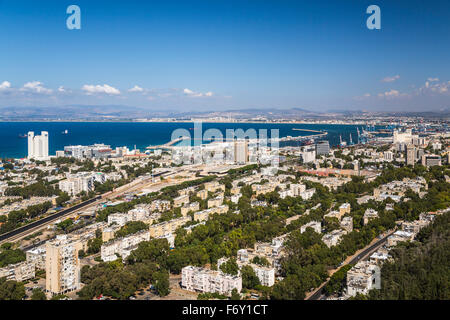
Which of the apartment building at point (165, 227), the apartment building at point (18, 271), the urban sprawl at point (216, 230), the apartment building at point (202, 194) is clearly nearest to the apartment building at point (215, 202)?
the urban sprawl at point (216, 230)

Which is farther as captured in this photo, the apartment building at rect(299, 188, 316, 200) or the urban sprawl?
the apartment building at rect(299, 188, 316, 200)

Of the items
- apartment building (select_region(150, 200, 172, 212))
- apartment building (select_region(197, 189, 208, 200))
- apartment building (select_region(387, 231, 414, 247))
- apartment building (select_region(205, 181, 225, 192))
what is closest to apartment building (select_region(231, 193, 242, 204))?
apartment building (select_region(197, 189, 208, 200))

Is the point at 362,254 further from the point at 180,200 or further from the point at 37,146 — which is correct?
the point at 37,146

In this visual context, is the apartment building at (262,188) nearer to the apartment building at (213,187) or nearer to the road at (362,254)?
the apartment building at (213,187)

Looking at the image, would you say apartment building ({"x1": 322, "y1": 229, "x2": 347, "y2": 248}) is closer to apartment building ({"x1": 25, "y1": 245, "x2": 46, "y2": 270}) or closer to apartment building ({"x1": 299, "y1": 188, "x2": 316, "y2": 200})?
apartment building ({"x1": 299, "y1": 188, "x2": 316, "y2": 200})

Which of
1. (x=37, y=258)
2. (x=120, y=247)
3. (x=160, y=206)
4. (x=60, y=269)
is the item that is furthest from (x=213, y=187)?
(x=60, y=269)

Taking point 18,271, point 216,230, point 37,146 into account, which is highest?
point 37,146

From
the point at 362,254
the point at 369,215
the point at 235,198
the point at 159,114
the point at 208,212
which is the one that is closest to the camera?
the point at 362,254
